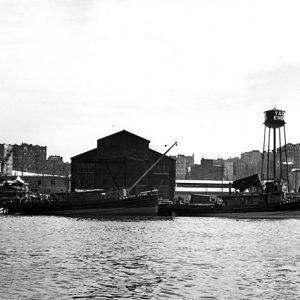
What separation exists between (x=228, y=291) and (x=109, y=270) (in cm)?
807

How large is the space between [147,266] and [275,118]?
81183 mm

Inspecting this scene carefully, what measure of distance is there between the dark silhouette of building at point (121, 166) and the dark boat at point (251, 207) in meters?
16.5

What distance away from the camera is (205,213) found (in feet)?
292

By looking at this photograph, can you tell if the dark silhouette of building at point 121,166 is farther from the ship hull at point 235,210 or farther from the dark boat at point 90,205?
the ship hull at point 235,210

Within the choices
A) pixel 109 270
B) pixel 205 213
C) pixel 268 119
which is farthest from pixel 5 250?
pixel 268 119

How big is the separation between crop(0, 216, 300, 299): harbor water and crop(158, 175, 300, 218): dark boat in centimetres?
3302

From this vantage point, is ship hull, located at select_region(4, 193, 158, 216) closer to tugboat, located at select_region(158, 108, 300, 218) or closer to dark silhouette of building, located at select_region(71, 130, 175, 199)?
tugboat, located at select_region(158, 108, 300, 218)

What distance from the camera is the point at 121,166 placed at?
104188mm

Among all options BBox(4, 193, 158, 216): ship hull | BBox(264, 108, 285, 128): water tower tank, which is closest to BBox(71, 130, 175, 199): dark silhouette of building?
BBox(4, 193, 158, 216): ship hull

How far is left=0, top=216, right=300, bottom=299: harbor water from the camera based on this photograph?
24.7 meters

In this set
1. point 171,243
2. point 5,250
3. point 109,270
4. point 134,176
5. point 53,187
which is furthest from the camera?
point 53,187

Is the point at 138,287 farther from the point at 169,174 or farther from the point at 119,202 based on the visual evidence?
the point at 169,174

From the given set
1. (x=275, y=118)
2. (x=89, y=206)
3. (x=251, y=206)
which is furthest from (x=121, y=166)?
(x=275, y=118)

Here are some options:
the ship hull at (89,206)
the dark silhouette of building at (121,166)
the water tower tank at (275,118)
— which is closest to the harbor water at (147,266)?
the ship hull at (89,206)
